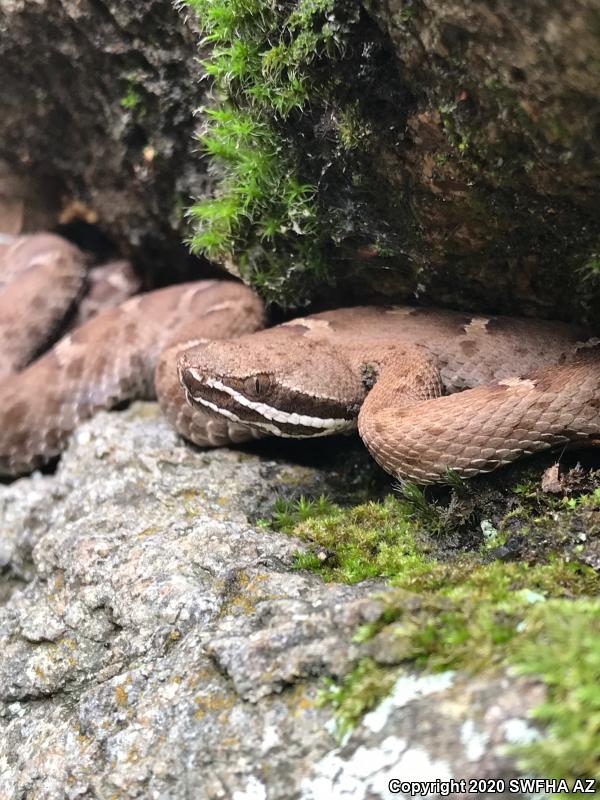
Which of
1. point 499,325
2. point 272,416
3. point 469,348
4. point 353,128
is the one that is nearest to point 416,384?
point 469,348

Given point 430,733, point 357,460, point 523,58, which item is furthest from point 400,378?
point 430,733

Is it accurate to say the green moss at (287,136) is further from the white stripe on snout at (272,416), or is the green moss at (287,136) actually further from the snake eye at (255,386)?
the white stripe on snout at (272,416)

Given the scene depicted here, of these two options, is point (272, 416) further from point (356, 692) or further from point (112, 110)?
point (112, 110)

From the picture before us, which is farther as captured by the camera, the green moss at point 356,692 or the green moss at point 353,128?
the green moss at point 353,128

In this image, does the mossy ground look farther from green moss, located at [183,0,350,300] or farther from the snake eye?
green moss, located at [183,0,350,300]

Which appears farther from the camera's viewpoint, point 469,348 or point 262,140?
point 469,348

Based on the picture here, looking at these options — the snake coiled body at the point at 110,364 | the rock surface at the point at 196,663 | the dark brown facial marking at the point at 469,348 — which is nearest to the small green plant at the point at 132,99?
the snake coiled body at the point at 110,364

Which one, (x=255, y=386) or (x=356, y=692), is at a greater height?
(x=255, y=386)
